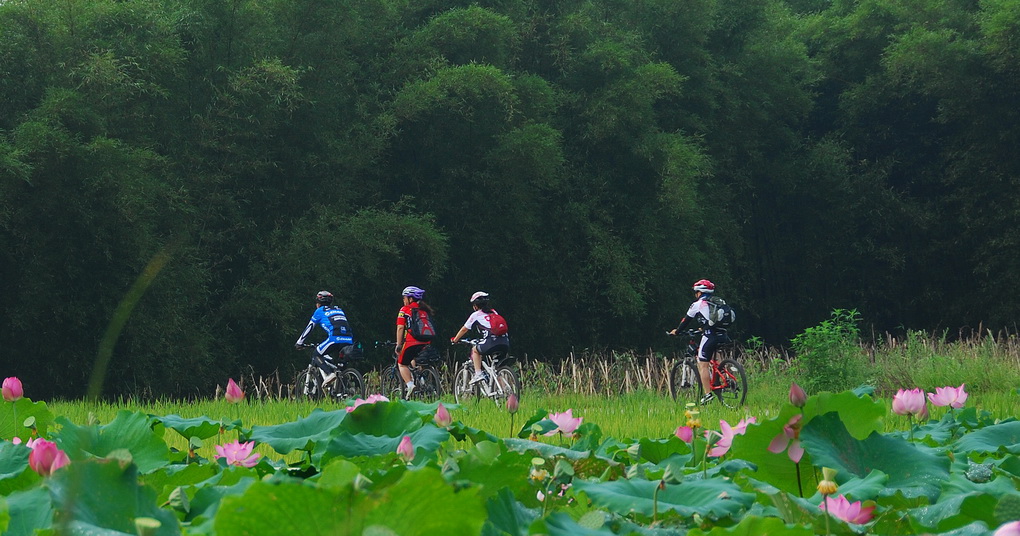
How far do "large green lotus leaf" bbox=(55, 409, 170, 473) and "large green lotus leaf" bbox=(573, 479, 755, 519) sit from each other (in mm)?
756

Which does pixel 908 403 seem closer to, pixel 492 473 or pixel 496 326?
pixel 492 473

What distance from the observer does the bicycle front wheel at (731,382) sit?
9172 millimetres

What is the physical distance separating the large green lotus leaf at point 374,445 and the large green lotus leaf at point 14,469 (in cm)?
46

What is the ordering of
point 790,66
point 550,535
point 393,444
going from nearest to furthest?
point 550,535 < point 393,444 < point 790,66

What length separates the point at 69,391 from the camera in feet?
45.9

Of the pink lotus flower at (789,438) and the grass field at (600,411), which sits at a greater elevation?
the pink lotus flower at (789,438)

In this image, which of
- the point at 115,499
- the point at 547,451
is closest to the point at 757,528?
the point at 115,499

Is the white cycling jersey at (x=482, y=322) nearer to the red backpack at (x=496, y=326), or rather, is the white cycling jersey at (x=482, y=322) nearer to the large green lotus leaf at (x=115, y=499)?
the red backpack at (x=496, y=326)

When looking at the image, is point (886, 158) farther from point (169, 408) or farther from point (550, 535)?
point (550, 535)

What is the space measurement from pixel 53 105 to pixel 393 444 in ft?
41.9

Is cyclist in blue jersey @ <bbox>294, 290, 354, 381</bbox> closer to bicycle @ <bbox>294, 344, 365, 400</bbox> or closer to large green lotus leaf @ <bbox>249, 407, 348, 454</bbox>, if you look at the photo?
bicycle @ <bbox>294, 344, 365, 400</bbox>

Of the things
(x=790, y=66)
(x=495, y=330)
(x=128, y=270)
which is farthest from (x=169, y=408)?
(x=790, y=66)

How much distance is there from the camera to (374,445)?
6.05ft

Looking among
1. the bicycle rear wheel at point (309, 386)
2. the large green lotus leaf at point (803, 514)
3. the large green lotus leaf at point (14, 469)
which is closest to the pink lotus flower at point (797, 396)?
the large green lotus leaf at point (803, 514)
